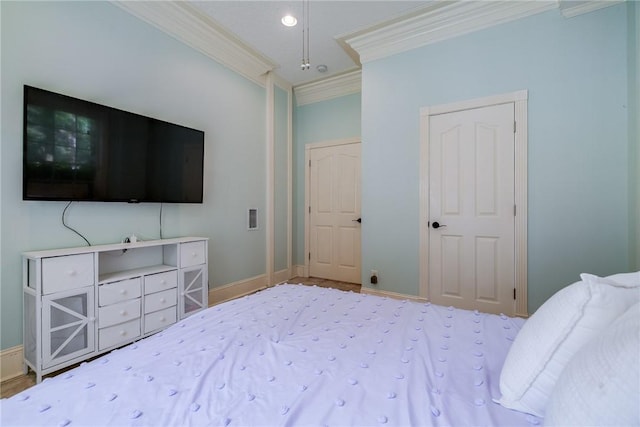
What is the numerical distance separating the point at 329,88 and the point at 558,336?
4.13 metres

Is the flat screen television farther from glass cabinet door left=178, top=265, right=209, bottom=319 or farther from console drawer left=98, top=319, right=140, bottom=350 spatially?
console drawer left=98, top=319, right=140, bottom=350

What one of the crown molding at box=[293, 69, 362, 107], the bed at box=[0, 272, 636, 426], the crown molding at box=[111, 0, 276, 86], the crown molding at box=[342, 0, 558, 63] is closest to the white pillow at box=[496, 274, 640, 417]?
the bed at box=[0, 272, 636, 426]

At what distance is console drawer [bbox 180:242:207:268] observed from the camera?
253 centimetres

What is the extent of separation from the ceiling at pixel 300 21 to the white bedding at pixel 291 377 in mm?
2775

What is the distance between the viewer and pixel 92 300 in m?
1.90

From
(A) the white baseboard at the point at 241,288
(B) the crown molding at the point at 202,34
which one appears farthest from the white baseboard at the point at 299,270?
(B) the crown molding at the point at 202,34

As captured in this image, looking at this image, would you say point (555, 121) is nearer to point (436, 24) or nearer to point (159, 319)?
point (436, 24)

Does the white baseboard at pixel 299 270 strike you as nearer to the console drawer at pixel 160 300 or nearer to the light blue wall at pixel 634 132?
the console drawer at pixel 160 300

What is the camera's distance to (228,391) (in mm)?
790

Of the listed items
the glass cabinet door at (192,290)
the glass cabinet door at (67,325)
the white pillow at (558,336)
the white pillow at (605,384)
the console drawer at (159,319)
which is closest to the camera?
the white pillow at (605,384)

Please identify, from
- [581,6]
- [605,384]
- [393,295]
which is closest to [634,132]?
[581,6]

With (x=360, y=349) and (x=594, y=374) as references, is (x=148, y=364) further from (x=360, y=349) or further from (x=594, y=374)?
(x=594, y=374)

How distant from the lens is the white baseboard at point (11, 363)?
5.85ft

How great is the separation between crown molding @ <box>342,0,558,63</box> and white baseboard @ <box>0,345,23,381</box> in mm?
3882
